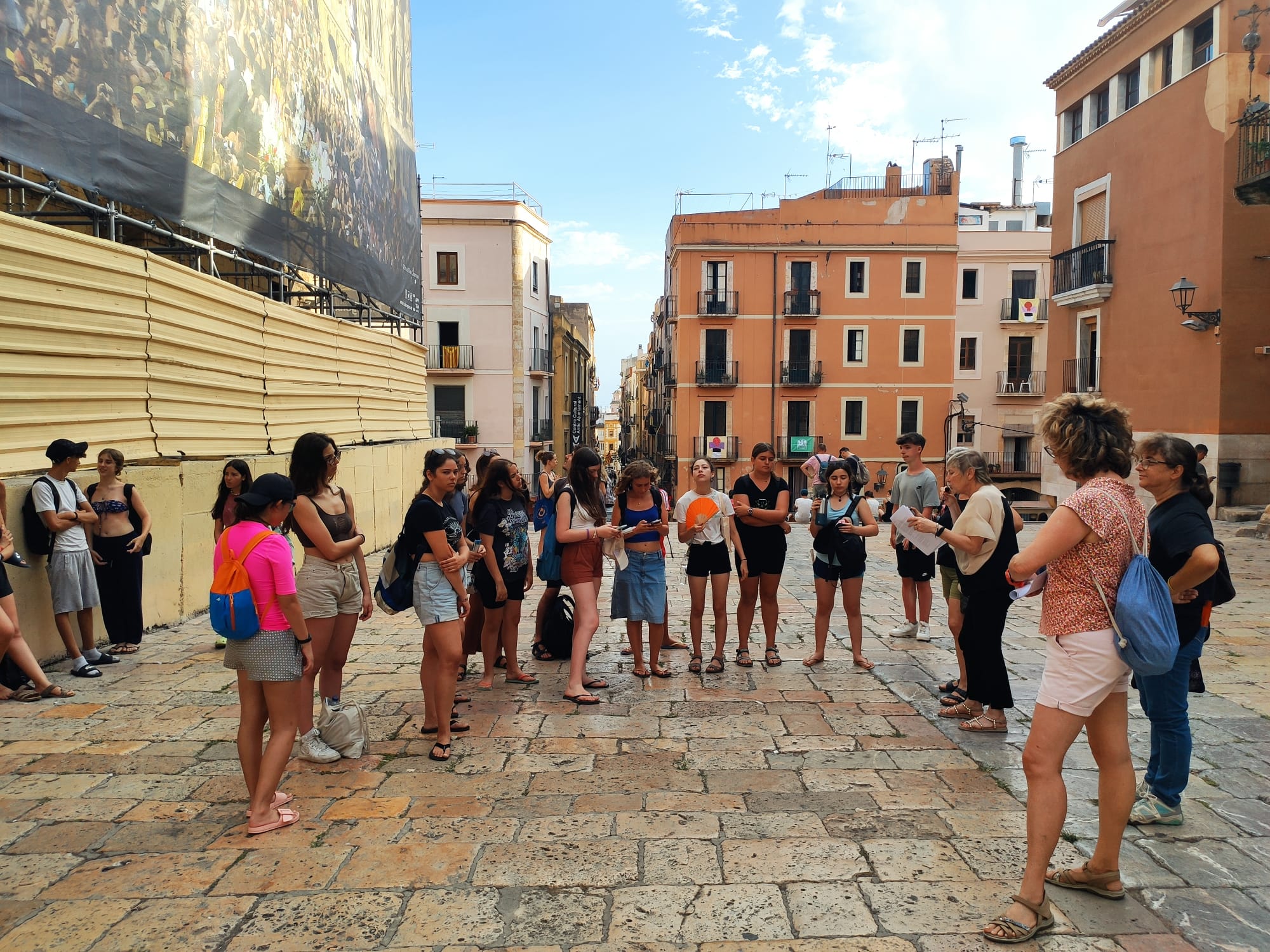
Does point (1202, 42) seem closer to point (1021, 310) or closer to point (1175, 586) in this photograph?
point (1175, 586)

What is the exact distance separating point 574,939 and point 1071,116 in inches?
941

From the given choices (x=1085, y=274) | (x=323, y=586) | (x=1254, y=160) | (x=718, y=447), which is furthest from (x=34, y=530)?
(x=718, y=447)

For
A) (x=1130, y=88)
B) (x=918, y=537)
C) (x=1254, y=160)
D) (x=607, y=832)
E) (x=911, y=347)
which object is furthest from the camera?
(x=911, y=347)

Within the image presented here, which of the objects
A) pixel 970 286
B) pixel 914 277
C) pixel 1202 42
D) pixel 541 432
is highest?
pixel 1202 42

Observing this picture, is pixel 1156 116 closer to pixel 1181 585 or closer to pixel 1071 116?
pixel 1071 116

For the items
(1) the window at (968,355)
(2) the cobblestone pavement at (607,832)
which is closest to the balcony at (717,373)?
(1) the window at (968,355)

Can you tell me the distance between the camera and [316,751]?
4.52m

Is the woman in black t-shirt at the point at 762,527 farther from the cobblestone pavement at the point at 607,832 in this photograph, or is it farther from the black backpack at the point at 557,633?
the black backpack at the point at 557,633

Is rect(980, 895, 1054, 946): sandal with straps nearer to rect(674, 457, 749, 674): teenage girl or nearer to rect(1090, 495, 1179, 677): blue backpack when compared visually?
rect(1090, 495, 1179, 677): blue backpack

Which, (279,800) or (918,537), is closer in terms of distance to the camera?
(279,800)

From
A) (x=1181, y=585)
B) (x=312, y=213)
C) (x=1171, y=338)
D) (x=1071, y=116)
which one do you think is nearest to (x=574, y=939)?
(x=1181, y=585)

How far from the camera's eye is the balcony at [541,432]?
33.4m

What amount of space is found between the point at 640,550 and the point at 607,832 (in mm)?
2417

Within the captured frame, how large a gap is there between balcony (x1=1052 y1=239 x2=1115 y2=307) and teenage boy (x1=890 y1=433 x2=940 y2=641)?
47.7 feet
